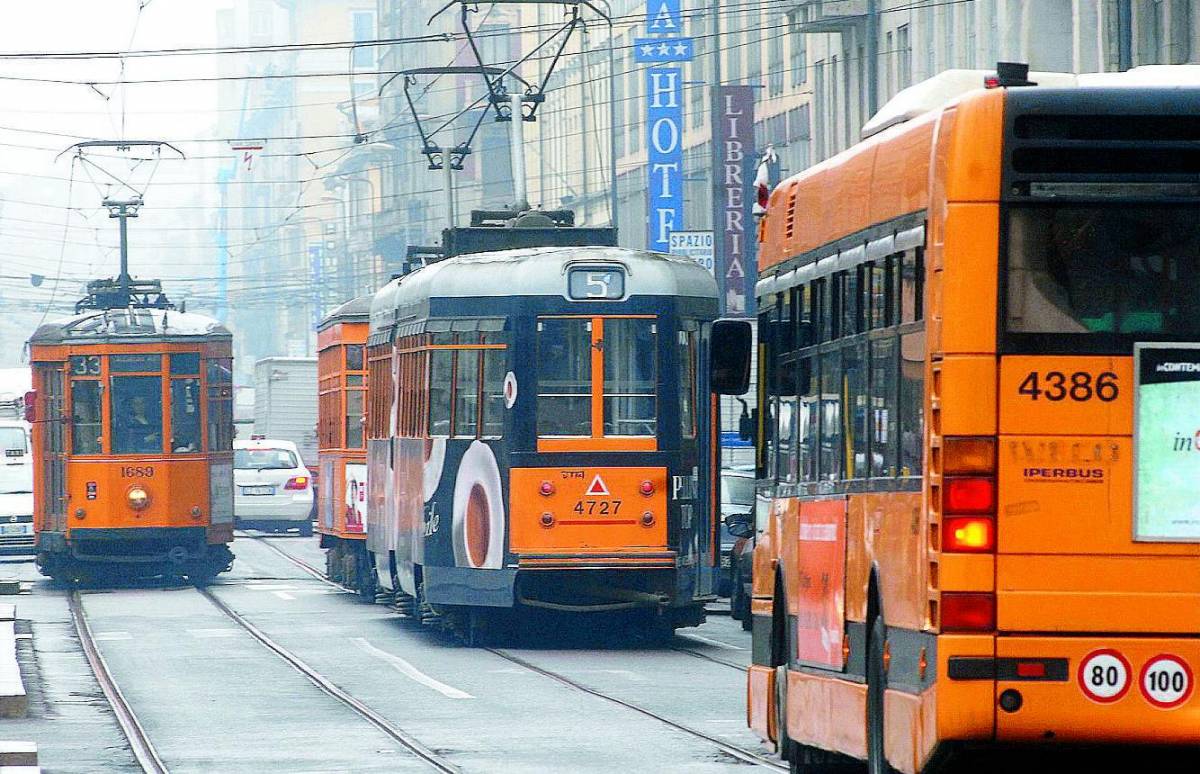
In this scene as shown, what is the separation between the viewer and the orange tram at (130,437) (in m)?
31.9

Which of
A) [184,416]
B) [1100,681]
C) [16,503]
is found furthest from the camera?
[16,503]

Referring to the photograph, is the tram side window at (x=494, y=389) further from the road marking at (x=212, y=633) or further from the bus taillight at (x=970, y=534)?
the bus taillight at (x=970, y=534)

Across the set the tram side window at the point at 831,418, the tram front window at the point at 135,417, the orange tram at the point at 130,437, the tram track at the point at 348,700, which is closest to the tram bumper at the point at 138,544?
the orange tram at the point at 130,437

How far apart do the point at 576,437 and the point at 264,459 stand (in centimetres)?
2630

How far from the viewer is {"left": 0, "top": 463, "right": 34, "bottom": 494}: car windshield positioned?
3794cm

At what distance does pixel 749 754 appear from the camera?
1441cm

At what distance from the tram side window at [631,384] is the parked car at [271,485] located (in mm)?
25691

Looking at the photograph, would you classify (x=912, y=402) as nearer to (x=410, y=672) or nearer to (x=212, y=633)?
(x=410, y=672)

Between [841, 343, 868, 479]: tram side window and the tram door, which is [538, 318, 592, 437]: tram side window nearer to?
[841, 343, 868, 479]: tram side window

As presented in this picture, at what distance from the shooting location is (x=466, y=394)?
875 inches

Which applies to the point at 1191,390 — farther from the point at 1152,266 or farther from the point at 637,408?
the point at 637,408

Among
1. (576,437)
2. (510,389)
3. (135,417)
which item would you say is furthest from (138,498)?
(576,437)

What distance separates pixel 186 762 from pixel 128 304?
65.5ft

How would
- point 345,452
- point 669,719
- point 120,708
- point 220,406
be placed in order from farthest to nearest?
point 220,406
point 345,452
point 120,708
point 669,719
